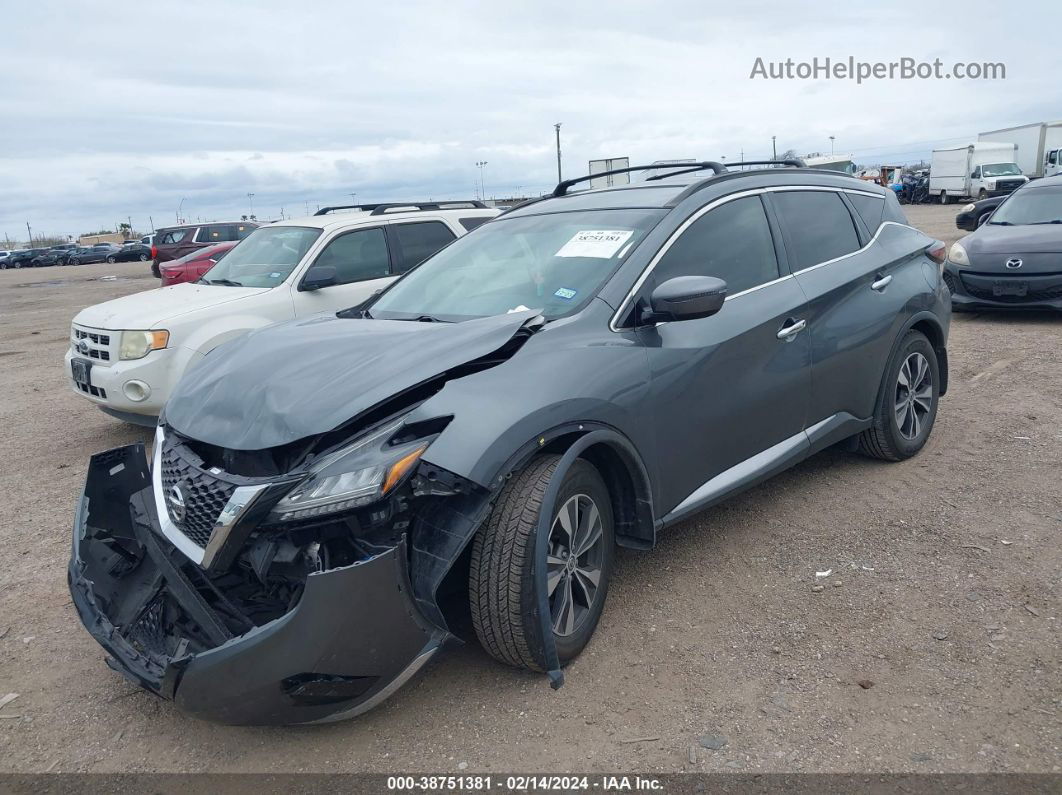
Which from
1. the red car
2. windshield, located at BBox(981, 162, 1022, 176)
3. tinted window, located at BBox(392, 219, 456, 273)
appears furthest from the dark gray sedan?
windshield, located at BBox(981, 162, 1022, 176)

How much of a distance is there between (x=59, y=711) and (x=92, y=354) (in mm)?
3974

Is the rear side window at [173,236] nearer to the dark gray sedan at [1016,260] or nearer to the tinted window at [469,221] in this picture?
the tinted window at [469,221]

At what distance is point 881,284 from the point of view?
4672 millimetres

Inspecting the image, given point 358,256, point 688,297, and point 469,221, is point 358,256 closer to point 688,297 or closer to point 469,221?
point 469,221

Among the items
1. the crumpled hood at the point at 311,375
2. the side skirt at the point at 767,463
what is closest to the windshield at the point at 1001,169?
the side skirt at the point at 767,463

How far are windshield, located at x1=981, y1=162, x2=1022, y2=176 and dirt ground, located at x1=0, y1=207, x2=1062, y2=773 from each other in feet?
129

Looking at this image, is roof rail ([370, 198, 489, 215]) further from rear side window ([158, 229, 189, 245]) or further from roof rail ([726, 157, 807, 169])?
rear side window ([158, 229, 189, 245])

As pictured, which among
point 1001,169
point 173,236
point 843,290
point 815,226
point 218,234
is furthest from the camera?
point 1001,169

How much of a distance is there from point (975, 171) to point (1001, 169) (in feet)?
3.45

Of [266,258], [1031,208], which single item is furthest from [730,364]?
[1031,208]

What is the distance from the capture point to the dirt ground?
2.68m

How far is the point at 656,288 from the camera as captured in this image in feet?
11.1

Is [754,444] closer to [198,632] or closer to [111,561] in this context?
[198,632]

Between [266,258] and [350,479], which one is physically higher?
[266,258]
